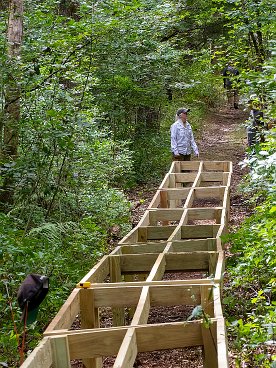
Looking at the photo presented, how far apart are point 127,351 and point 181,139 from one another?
356 inches

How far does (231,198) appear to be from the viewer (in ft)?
39.8

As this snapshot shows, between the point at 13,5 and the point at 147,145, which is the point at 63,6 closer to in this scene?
the point at 147,145

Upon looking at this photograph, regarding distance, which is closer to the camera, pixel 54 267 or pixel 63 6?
pixel 54 267

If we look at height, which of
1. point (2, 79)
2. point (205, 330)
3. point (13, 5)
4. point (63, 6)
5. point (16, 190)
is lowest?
point (205, 330)

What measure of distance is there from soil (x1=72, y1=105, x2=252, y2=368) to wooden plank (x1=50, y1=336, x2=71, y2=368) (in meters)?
1.55

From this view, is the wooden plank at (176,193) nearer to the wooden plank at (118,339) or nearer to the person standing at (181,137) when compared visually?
the person standing at (181,137)

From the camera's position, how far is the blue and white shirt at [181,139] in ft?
40.0

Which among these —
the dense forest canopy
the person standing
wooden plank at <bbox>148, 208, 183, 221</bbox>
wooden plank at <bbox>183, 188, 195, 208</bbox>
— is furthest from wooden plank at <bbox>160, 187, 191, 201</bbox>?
the person standing

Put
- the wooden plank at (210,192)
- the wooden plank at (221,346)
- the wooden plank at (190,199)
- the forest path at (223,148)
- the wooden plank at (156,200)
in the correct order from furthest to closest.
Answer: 1. the forest path at (223,148)
2. the wooden plank at (210,192)
3. the wooden plank at (156,200)
4. the wooden plank at (190,199)
5. the wooden plank at (221,346)

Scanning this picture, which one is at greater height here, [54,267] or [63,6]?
[63,6]

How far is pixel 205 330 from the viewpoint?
13.5 feet

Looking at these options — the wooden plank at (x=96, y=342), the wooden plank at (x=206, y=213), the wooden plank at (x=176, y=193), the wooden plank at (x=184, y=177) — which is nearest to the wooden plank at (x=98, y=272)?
the wooden plank at (x=96, y=342)

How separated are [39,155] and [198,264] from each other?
313cm

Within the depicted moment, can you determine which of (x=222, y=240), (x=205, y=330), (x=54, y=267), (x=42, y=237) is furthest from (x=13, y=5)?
(x=205, y=330)
